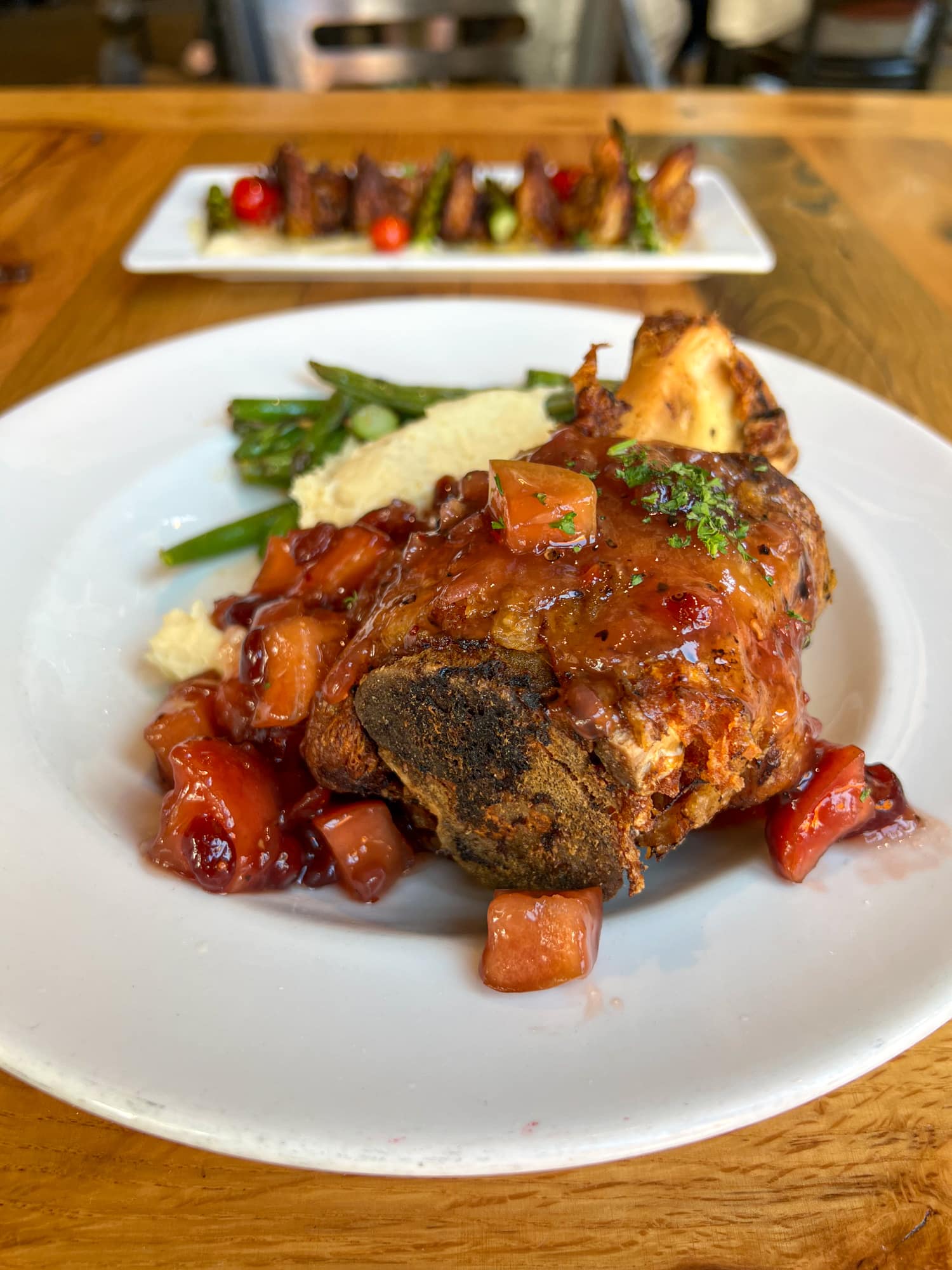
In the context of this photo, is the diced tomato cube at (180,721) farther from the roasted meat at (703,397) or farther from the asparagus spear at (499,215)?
the asparagus spear at (499,215)

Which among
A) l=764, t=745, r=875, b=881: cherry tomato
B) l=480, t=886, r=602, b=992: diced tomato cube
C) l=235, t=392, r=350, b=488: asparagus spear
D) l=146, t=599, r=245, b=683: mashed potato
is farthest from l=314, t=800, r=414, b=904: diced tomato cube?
l=235, t=392, r=350, b=488: asparagus spear

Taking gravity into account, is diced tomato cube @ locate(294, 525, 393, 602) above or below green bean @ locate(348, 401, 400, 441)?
above

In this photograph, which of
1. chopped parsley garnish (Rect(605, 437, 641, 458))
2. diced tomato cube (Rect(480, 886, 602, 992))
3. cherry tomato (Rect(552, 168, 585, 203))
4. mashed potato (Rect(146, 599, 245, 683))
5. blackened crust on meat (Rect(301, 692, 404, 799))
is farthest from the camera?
cherry tomato (Rect(552, 168, 585, 203))

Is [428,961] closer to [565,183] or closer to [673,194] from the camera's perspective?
[673,194]

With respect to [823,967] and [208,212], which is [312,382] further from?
[823,967]

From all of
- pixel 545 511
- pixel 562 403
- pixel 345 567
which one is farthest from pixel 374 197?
pixel 545 511

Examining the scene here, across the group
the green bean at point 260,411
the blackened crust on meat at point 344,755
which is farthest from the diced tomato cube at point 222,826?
the green bean at point 260,411

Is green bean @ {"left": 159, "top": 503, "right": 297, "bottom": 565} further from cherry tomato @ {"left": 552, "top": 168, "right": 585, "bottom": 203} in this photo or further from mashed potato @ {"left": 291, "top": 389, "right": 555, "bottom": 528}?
cherry tomato @ {"left": 552, "top": 168, "right": 585, "bottom": 203}

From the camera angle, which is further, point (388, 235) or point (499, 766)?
point (388, 235)
